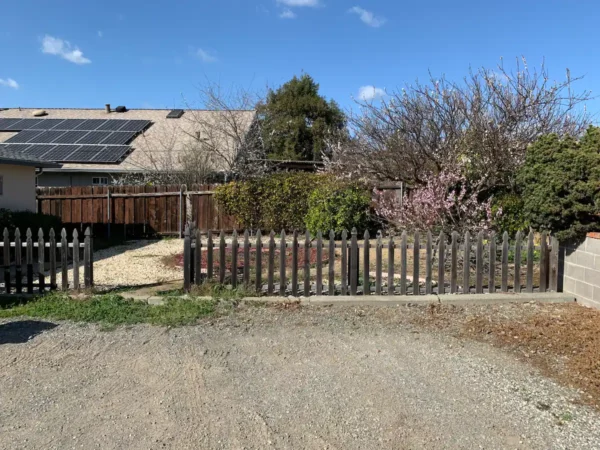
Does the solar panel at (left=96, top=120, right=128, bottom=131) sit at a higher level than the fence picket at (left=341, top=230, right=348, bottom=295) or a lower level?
higher

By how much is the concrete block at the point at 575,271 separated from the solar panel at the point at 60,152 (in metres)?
18.8

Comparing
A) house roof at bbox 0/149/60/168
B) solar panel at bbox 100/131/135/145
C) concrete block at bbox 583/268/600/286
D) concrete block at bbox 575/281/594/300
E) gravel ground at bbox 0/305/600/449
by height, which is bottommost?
gravel ground at bbox 0/305/600/449

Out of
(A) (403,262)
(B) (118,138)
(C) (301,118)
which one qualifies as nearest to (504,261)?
(A) (403,262)

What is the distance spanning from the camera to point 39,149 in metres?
21.3

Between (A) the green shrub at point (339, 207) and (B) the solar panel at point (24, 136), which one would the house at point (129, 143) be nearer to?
(B) the solar panel at point (24, 136)

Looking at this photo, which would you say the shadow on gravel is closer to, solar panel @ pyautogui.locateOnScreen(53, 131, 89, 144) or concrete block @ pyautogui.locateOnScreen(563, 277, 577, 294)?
concrete block @ pyautogui.locateOnScreen(563, 277, 577, 294)

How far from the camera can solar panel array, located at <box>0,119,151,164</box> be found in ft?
68.4

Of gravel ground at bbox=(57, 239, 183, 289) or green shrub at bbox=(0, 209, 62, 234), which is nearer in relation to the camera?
gravel ground at bbox=(57, 239, 183, 289)

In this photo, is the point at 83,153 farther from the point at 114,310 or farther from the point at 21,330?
the point at 21,330

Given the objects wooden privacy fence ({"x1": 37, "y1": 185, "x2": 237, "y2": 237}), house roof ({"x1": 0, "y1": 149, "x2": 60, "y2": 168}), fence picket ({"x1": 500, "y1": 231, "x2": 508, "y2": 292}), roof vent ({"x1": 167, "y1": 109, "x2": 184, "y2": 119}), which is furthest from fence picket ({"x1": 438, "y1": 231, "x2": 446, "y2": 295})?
roof vent ({"x1": 167, "y1": 109, "x2": 184, "y2": 119})

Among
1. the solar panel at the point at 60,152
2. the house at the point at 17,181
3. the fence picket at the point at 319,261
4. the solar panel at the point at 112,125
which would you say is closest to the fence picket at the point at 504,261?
the fence picket at the point at 319,261

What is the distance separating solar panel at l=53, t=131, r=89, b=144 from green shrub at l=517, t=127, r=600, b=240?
20740 mm

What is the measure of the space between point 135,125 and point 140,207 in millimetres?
9004

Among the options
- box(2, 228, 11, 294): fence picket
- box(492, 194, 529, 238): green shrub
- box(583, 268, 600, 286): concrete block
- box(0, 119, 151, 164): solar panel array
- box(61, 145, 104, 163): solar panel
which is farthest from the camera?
box(0, 119, 151, 164): solar panel array
